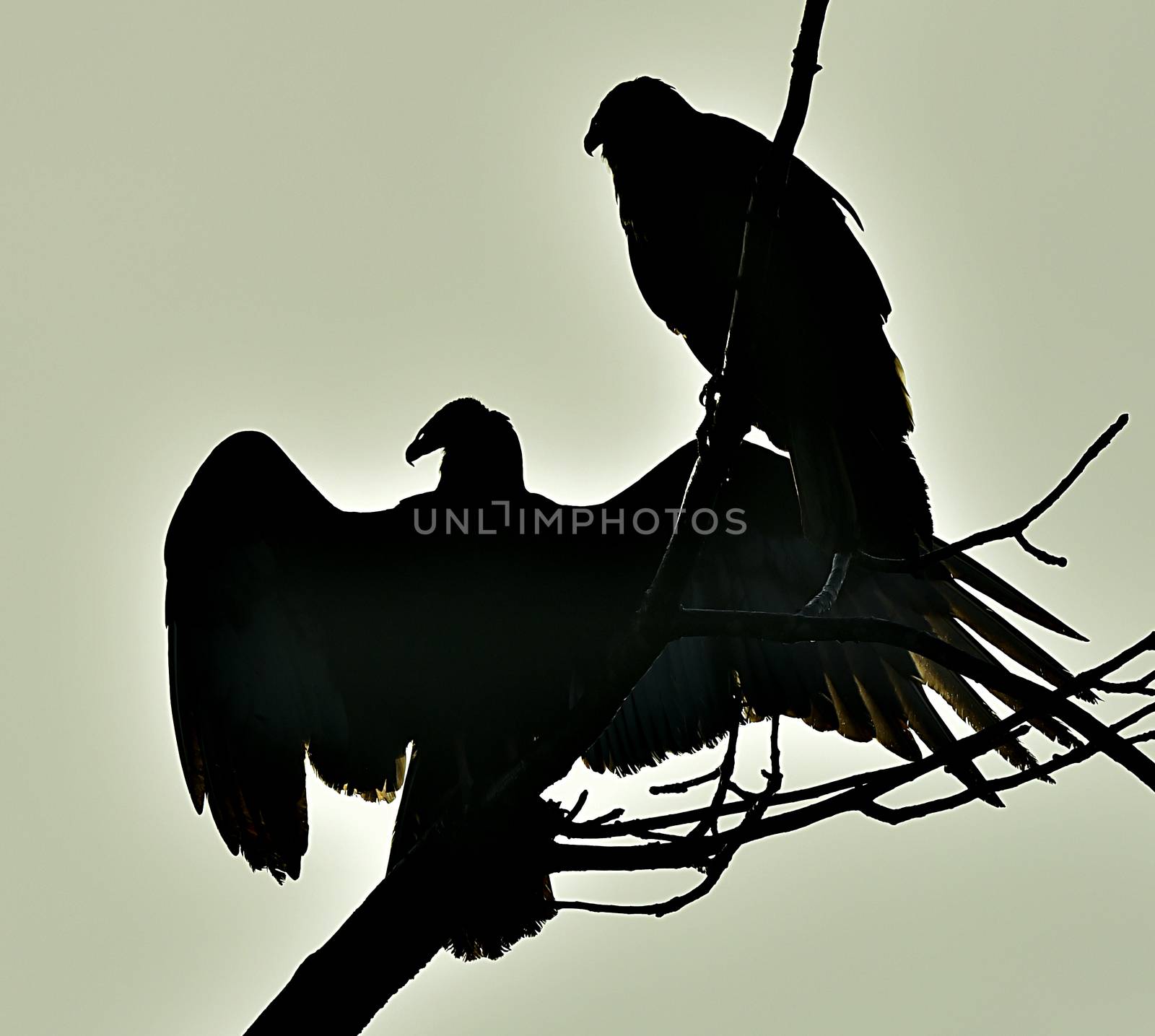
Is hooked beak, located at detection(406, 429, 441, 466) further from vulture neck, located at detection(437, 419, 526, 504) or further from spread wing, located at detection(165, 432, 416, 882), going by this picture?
spread wing, located at detection(165, 432, 416, 882)

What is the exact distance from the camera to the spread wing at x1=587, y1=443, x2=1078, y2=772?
3727mm

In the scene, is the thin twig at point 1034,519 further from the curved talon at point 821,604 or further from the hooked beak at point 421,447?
the hooked beak at point 421,447

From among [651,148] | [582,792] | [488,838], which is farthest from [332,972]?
[651,148]

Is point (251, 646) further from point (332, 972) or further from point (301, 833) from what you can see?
point (332, 972)

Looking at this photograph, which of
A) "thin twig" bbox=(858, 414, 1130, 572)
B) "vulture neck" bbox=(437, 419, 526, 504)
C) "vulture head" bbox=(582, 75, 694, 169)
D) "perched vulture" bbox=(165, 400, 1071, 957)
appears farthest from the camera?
"vulture neck" bbox=(437, 419, 526, 504)

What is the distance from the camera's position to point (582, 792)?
271 centimetres

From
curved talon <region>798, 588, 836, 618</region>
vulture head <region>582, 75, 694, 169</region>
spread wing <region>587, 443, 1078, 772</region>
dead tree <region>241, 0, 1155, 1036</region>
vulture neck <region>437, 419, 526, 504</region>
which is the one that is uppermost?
vulture head <region>582, 75, 694, 169</region>

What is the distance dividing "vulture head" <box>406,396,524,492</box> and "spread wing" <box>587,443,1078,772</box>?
1.47 feet

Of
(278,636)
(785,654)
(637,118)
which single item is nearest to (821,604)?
(785,654)

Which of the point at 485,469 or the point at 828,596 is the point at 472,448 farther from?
the point at 828,596

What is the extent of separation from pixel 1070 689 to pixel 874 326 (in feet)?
3.98

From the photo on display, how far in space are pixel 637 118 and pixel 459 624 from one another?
6.02ft

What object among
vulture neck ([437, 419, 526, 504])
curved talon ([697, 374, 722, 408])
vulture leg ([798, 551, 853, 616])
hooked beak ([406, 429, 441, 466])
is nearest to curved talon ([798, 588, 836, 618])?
vulture leg ([798, 551, 853, 616])

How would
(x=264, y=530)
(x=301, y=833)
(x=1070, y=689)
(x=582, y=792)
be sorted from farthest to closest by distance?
(x=264, y=530) → (x=301, y=833) → (x=582, y=792) → (x=1070, y=689)
